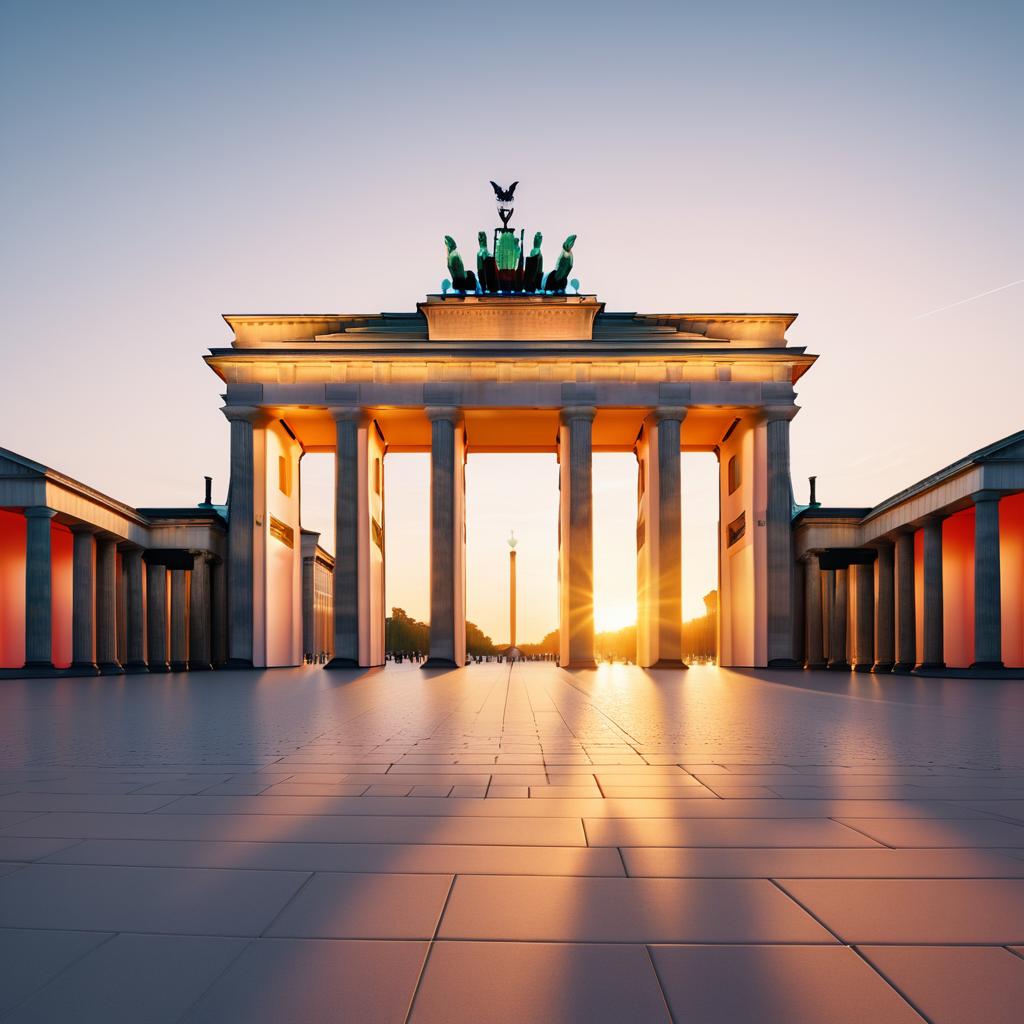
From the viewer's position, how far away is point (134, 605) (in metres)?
43.4

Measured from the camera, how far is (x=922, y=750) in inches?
433

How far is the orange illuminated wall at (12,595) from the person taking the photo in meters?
43.5

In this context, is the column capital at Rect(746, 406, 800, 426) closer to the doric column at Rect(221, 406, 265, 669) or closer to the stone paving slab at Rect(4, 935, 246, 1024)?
the doric column at Rect(221, 406, 265, 669)

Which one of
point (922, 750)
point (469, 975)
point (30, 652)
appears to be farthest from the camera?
point (30, 652)

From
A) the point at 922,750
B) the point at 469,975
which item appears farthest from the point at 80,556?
the point at 469,975

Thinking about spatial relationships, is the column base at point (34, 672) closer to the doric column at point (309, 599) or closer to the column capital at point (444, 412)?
the column capital at point (444, 412)

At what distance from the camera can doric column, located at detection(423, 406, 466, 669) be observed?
43062 mm

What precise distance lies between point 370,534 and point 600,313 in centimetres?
1796

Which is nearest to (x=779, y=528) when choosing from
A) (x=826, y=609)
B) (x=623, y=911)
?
(x=826, y=609)

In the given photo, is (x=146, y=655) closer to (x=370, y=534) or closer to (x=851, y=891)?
(x=370, y=534)

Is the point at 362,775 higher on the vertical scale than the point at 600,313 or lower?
lower

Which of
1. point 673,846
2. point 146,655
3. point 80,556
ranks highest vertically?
point 80,556

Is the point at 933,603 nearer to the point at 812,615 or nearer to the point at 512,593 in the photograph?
the point at 812,615

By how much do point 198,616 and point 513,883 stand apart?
42914mm
